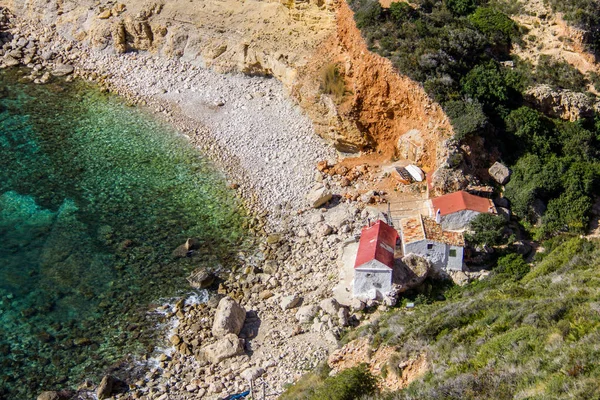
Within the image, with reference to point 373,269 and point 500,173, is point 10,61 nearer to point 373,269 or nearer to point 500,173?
point 373,269

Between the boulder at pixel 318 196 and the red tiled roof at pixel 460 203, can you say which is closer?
the red tiled roof at pixel 460 203

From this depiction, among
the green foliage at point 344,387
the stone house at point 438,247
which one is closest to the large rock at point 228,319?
the green foliage at point 344,387

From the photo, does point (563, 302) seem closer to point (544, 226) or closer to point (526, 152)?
point (544, 226)

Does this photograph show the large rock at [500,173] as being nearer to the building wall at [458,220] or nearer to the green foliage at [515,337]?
the building wall at [458,220]

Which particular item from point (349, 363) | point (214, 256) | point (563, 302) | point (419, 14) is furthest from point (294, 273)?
point (419, 14)

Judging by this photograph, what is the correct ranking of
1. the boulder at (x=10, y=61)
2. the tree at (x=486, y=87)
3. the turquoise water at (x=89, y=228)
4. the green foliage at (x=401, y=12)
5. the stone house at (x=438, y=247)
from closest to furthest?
the turquoise water at (x=89, y=228) → the stone house at (x=438, y=247) → the tree at (x=486, y=87) → the green foliage at (x=401, y=12) → the boulder at (x=10, y=61)

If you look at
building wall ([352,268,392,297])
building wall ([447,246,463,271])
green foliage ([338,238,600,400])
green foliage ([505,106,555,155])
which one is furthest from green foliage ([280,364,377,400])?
green foliage ([505,106,555,155])
